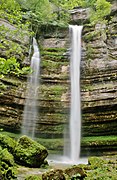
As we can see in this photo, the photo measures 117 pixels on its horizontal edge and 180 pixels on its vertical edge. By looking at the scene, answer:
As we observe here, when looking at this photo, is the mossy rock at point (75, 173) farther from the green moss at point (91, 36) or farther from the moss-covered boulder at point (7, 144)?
the green moss at point (91, 36)

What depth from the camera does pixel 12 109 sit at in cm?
1958

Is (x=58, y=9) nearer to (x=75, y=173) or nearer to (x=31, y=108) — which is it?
(x=31, y=108)

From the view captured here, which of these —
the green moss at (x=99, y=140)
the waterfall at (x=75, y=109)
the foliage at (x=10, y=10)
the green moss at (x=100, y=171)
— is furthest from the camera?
the waterfall at (x=75, y=109)

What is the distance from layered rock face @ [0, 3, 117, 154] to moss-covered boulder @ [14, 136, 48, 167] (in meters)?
7.29

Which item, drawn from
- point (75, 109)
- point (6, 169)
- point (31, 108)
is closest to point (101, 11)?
point (75, 109)

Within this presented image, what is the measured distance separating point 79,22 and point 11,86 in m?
12.5

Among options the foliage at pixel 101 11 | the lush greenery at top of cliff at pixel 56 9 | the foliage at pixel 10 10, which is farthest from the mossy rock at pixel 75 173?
the foliage at pixel 101 11

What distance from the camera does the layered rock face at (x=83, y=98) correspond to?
19.4 meters

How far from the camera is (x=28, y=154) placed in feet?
38.3

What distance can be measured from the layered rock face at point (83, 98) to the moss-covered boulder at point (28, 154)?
23.9ft

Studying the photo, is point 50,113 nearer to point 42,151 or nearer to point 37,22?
point 42,151

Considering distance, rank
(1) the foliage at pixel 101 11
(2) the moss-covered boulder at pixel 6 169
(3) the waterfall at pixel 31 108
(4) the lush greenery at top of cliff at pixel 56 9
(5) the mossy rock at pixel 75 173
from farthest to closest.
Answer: (4) the lush greenery at top of cliff at pixel 56 9 < (1) the foliage at pixel 101 11 < (3) the waterfall at pixel 31 108 < (5) the mossy rock at pixel 75 173 < (2) the moss-covered boulder at pixel 6 169

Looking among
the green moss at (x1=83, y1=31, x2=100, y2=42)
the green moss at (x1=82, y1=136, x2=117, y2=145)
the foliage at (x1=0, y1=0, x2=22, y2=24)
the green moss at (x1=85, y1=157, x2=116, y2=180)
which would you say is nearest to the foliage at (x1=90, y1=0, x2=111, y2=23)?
the green moss at (x1=83, y1=31, x2=100, y2=42)

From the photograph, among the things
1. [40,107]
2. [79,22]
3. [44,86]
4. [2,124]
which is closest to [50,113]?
[40,107]
